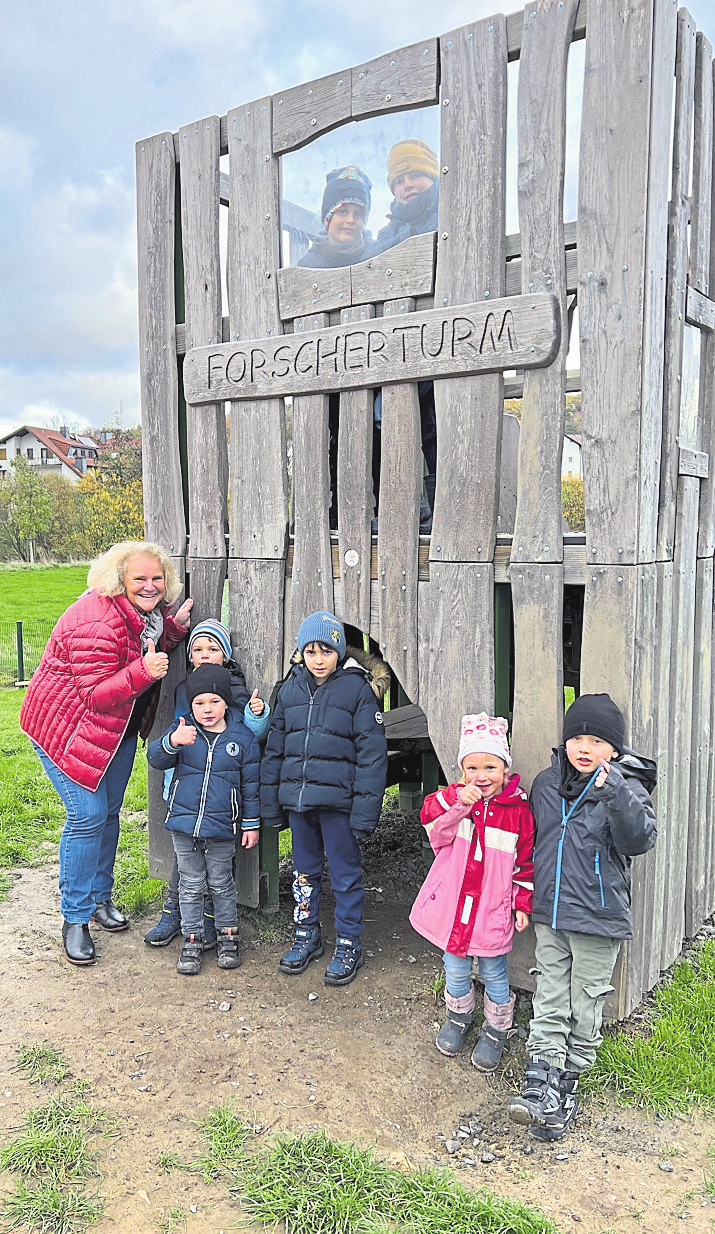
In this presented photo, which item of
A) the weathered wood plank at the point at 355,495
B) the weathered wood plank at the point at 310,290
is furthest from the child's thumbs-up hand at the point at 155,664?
the weathered wood plank at the point at 310,290

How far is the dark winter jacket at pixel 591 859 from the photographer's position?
3.09 metres

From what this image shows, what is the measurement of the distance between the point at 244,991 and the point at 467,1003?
103 centimetres

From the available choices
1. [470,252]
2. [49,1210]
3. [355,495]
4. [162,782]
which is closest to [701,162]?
[470,252]

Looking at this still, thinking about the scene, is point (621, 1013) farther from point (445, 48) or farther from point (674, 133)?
point (445, 48)

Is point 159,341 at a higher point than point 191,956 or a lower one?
higher

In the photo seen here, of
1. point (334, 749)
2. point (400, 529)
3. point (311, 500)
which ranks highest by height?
point (311, 500)

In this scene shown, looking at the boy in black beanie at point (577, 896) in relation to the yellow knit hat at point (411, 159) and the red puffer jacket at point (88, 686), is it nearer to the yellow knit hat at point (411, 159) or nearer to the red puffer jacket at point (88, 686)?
the red puffer jacket at point (88, 686)

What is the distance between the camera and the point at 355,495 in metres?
4.05

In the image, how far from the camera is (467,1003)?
11.7ft

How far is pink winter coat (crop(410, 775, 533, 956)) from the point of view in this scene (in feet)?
11.1

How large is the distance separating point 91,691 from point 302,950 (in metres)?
1.50

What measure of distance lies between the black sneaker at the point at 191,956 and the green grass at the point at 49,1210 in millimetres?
1396

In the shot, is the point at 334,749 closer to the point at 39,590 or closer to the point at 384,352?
the point at 384,352

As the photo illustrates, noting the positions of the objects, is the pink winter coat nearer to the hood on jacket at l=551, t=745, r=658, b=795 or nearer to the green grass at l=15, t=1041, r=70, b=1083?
the hood on jacket at l=551, t=745, r=658, b=795
